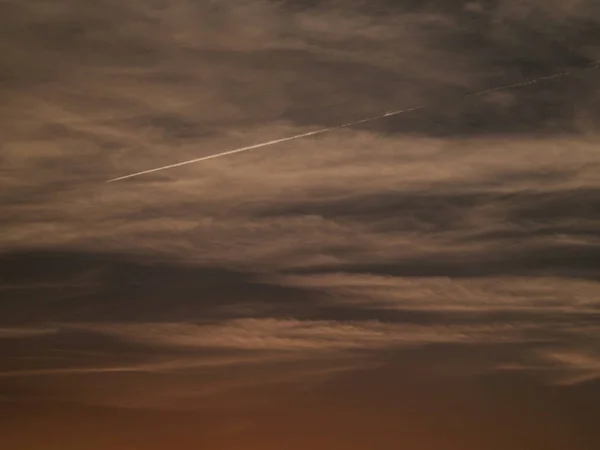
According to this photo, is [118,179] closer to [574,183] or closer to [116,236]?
[116,236]

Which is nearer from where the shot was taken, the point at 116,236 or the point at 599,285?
the point at 116,236

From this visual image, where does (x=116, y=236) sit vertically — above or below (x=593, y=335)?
above

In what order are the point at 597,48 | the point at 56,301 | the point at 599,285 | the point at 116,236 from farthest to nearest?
the point at 56,301, the point at 599,285, the point at 116,236, the point at 597,48

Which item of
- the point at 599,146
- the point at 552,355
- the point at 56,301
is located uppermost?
the point at 599,146

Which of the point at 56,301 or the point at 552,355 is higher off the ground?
the point at 56,301

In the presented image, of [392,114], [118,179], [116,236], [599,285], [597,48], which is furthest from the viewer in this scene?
[599,285]

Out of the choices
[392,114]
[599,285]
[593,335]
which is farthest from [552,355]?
[392,114]

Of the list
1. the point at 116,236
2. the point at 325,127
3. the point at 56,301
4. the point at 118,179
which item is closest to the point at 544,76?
the point at 325,127

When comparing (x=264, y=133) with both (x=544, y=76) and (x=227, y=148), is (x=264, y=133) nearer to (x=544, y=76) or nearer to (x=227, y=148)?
(x=227, y=148)

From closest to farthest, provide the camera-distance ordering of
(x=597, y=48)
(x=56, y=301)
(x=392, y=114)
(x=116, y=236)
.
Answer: (x=597, y=48)
(x=392, y=114)
(x=116, y=236)
(x=56, y=301)
